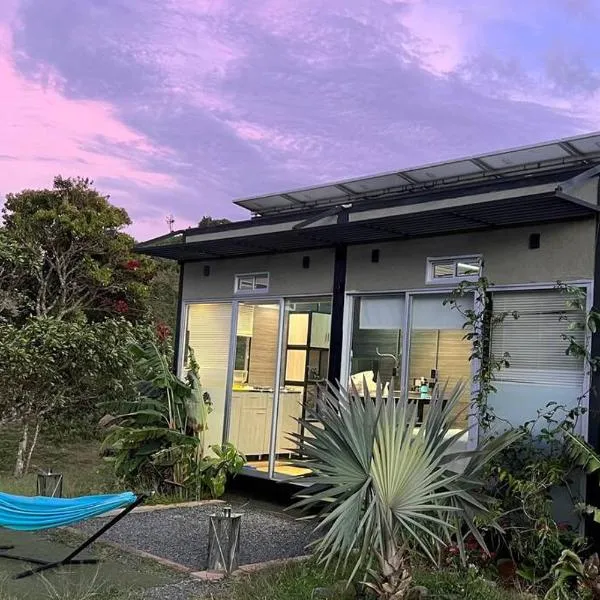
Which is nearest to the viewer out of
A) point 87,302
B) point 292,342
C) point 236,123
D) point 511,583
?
point 511,583

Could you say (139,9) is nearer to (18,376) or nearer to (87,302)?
(18,376)

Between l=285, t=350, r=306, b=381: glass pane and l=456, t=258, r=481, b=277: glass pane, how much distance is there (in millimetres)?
2753

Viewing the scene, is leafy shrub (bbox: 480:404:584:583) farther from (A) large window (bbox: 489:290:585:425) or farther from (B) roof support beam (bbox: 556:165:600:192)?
(B) roof support beam (bbox: 556:165:600:192)

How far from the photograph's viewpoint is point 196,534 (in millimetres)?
7207

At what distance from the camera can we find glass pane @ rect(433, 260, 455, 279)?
7.38 m

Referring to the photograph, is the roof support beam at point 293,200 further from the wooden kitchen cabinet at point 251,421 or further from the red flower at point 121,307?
the red flower at point 121,307

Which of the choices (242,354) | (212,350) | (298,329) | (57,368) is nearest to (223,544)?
(298,329)

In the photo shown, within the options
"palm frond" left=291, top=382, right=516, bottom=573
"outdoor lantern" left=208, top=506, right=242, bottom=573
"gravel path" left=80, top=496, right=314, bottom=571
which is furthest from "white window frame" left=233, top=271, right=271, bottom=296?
"palm frond" left=291, top=382, right=516, bottom=573

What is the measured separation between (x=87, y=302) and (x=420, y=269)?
10.4m


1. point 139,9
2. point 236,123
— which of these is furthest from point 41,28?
point 236,123

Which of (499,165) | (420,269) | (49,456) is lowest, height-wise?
(49,456)

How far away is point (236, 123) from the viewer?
14.0 metres

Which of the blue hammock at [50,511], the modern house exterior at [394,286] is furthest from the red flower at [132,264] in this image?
the blue hammock at [50,511]

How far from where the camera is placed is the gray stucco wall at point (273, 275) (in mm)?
8742
